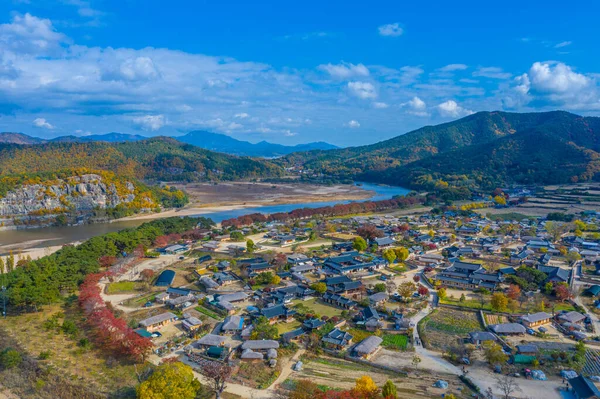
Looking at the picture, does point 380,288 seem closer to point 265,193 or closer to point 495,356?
point 495,356

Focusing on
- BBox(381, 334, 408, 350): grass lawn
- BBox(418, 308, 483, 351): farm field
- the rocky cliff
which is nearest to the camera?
BBox(381, 334, 408, 350): grass lawn

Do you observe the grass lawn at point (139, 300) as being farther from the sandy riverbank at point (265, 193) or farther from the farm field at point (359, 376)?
the sandy riverbank at point (265, 193)

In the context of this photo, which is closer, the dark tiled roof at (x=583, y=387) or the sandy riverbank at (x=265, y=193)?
the dark tiled roof at (x=583, y=387)

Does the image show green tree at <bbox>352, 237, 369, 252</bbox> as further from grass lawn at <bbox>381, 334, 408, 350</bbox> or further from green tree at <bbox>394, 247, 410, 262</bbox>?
grass lawn at <bbox>381, 334, 408, 350</bbox>

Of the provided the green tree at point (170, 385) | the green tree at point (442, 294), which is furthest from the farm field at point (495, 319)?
the green tree at point (170, 385)

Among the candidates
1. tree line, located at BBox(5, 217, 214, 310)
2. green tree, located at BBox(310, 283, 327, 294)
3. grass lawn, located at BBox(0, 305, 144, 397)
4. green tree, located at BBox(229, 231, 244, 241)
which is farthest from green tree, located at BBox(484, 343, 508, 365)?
green tree, located at BBox(229, 231, 244, 241)

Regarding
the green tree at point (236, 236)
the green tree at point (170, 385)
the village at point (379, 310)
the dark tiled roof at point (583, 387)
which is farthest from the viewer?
the green tree at point (236, 236)

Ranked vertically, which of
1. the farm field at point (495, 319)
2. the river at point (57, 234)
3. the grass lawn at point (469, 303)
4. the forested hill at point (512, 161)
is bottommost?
the farm field at point (495, 319)
